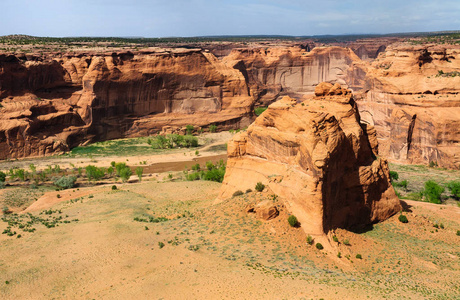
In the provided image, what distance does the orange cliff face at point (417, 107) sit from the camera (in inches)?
2280

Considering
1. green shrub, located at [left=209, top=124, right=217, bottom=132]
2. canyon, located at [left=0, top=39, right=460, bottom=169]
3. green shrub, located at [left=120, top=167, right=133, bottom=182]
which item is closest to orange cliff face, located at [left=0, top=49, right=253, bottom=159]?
canyon, located at [left=0, top=39, right=460, bottom=169]

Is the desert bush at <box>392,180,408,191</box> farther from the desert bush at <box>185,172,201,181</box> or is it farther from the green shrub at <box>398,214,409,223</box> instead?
the desert bush at <box>185,172,201,181</box>

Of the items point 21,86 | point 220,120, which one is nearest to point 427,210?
point 220,120

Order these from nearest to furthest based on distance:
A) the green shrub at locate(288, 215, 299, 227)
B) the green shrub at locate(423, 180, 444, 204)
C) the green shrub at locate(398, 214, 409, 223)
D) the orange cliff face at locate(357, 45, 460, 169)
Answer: the green shrub at locate(288, 215, 299, 227) < the green shrub at locate(398, 214, 409, 223) < the green shrub at locate(423, 180, 444, 204) < the orange cliff face at locate(357, 45, 460, 169)

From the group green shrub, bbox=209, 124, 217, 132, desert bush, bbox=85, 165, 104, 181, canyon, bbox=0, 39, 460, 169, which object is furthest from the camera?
green shrub, bbox=209, 124, 217, 132

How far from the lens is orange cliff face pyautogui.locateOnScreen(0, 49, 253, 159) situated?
225ft

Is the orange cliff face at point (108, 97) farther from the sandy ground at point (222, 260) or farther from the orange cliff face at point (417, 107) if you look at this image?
the sandy ground at point (222, 260)

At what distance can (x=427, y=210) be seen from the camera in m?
37.7

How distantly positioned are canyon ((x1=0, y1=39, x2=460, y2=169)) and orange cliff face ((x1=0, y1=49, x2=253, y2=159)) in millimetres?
174

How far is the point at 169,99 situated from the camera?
273 ft

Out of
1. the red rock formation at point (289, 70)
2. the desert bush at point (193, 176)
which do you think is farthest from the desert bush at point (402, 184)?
the red rock formation at point (289, 70)

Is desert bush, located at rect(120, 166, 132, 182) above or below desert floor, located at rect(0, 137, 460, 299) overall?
below

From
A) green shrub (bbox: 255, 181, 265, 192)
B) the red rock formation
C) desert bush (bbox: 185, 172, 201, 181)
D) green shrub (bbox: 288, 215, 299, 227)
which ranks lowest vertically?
desert bush (bbox: 185, 172, 201, 181)

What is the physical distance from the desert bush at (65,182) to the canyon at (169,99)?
17.7 metres
